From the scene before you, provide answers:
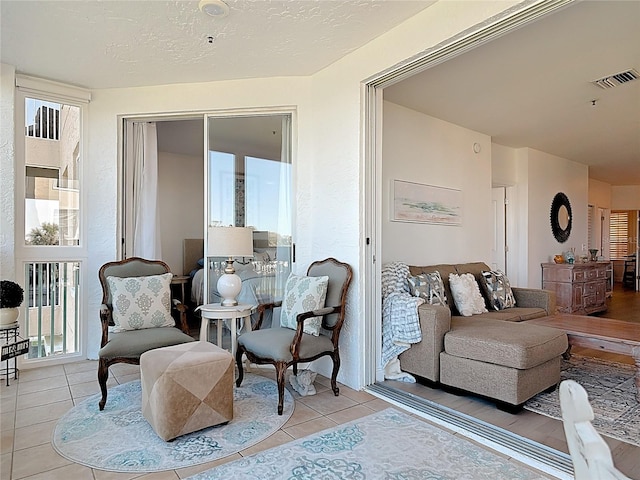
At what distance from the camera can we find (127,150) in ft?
13.3

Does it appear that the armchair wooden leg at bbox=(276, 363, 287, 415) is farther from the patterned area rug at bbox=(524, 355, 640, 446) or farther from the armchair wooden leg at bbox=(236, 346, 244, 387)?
the patterned area rug at bbox=(524, 355, 640, 446)

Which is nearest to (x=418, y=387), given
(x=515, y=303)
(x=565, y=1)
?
(x=515, y=303)

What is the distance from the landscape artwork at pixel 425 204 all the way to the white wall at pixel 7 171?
355 centimetres

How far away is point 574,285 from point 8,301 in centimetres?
703

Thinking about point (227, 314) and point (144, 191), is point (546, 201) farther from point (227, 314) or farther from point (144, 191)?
point (144, 191)

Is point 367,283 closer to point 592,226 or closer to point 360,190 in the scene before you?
point 360,190

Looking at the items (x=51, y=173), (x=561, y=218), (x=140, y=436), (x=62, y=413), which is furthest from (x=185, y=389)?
(x=561, y=218)

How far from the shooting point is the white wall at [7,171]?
3.38m

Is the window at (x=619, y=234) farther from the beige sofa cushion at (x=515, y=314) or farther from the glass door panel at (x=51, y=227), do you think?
the glass door panel at (x=51, y=227)

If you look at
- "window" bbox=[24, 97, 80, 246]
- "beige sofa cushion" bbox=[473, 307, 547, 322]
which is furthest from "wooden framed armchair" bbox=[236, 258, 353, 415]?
"window" bbox=[24, 97, 80, 246]

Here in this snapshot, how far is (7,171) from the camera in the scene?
3400 mm

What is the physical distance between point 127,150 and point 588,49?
4.17 meters

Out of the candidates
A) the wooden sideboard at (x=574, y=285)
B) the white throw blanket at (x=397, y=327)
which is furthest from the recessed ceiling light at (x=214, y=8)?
the wooden sideboard at (x=574, y=285)

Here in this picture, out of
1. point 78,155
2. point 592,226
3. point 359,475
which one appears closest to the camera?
point 359,475
